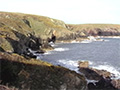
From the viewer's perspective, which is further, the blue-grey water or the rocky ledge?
the blue-grey water

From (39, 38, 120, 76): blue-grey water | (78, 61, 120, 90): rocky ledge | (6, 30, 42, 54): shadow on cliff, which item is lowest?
(39, 38, 120, 76): blue-grey water

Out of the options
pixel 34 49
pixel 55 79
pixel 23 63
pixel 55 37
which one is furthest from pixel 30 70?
pixel 55 37

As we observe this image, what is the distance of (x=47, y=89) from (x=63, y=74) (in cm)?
260

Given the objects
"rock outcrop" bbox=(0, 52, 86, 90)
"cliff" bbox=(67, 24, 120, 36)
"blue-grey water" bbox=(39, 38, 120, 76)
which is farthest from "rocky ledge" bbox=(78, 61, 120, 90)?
"cliff" bbox=(67, 24, 120, 36)

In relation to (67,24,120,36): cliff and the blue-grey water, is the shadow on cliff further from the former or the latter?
(67,24,120,36): cliff

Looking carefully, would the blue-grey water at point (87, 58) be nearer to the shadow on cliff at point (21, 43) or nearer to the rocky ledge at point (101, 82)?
the rocky ledge at point (101, 82)

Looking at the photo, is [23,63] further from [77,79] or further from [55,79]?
[77,79]

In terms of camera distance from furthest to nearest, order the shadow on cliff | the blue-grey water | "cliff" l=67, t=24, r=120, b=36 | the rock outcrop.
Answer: "cliff" l=67, t=24, r=120, b=36 < the shadow on cliff < the blue-grey water < the rock outcrop

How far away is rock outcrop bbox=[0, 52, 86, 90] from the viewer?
17.6m

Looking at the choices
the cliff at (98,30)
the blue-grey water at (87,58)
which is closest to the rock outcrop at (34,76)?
the blue-grey water at (87,58)

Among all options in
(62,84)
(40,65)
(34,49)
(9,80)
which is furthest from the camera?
(34,49)

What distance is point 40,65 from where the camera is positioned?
20.4 meters

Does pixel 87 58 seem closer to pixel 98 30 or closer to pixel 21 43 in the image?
pixel 21 43

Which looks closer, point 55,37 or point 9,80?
point 9,80
